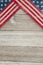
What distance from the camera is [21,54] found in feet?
3.62

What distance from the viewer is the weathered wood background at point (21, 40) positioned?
109 cm

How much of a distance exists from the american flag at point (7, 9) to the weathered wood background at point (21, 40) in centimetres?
3

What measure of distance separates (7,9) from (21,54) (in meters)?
0.28

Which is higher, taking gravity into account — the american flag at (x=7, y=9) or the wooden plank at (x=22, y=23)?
the american flag at (x=7, y=9)

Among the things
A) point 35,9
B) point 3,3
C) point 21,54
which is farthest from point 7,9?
point 21,54

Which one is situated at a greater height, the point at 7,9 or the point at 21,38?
the point at 7,9

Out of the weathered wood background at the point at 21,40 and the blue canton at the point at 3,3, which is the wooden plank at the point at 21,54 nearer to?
the weathered wood background at the point at 21,40

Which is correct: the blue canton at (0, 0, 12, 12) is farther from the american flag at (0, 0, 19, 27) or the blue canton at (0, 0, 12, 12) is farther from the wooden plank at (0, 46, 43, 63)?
the wooden plank at (0, 46, 43, 63)

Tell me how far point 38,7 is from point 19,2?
12 cm

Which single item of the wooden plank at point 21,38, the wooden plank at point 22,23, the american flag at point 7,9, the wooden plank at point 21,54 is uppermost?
the american flag at point 7,9

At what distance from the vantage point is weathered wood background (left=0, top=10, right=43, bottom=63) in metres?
1.09

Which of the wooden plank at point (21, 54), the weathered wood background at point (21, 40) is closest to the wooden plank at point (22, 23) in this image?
the weathered wood background at point (21, 40)

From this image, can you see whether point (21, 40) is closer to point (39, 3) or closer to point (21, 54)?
point (21, 54)

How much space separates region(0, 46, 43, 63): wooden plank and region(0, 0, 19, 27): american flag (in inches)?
6.6
